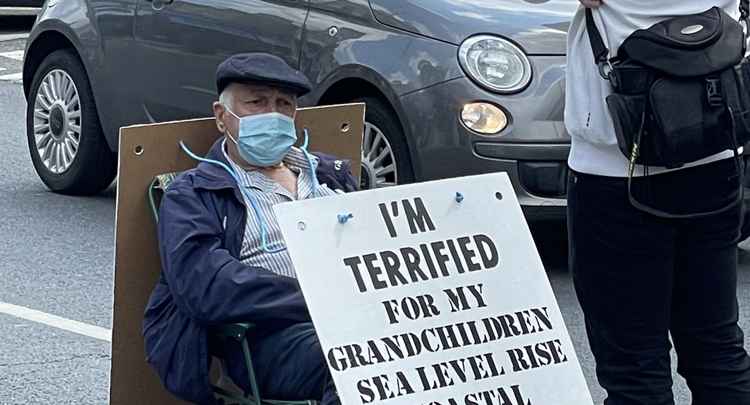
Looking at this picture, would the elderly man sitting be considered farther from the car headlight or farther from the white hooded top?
the car headlight

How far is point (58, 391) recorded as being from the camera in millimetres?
5352

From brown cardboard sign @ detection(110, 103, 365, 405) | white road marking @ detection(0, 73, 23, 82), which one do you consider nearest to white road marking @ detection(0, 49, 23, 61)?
white road marking @ detection(0, 73, 23, 82)

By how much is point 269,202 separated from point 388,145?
9.05 ft

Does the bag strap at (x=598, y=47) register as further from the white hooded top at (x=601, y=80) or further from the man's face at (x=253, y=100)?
the man's face at (x=253, y=100)

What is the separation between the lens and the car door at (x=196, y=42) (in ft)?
24.3

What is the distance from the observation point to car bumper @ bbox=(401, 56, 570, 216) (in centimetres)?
655

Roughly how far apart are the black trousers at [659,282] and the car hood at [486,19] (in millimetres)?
2949

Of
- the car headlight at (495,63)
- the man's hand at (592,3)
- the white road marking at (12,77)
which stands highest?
the man's hand at (592,3)

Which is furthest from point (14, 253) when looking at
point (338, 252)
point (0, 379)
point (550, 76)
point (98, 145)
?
point (338, 252)

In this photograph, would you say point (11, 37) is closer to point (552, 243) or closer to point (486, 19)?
point (552, 243)

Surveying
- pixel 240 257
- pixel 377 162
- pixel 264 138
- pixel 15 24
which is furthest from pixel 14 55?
pixel 240 257

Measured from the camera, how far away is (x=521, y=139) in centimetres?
655

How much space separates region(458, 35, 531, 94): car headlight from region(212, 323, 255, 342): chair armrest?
2.79m

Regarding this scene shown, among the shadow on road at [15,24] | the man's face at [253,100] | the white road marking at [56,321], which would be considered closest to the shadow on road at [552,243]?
the white road marking at [56,321]
